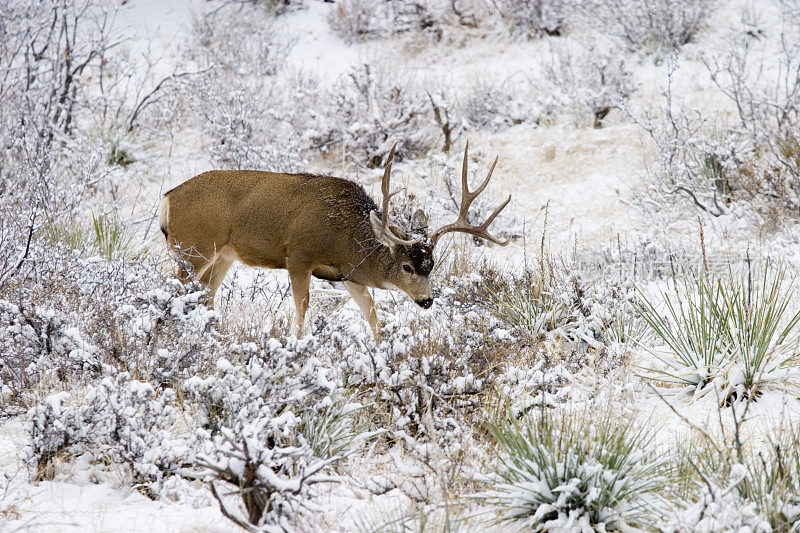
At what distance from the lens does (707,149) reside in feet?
31.9

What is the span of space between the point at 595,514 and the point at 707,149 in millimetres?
7795

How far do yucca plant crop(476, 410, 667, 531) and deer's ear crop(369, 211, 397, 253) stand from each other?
3.30 metres

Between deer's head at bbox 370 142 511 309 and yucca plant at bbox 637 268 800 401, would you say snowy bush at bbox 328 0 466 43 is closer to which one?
deer's head at bbox 370 142 511 309

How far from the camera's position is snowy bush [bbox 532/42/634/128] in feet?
40.8

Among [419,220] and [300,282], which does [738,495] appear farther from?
[419,220]

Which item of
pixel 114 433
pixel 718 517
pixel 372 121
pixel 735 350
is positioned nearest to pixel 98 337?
pixel 114 433

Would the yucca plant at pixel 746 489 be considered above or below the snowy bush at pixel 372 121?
above

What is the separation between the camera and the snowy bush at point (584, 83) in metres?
12.4

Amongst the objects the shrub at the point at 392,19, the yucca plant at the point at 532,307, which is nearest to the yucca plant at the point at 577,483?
the yucca plant at the point at 532,307

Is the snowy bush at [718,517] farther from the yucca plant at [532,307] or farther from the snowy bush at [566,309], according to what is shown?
the yucca plant at [532,307]

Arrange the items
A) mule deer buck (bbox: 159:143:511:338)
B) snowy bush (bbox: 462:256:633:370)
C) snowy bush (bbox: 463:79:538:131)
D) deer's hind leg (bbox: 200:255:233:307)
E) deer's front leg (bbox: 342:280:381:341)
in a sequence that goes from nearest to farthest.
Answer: snowy bush (bbox: 462:256:633:370), mule deer buck (bbox: 159:143:511:338), deer's front leg (bbox: 342:280:381:341), deer's hind leg (bbox: 200:255:233:307), snowy bush (bbox: 463:79:538:131)

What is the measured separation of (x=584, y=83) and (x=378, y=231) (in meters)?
8.09

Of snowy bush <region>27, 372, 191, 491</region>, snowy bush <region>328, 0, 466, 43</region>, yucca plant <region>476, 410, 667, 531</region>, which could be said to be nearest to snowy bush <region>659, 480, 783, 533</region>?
yucca plant <region>476, 410, 667, 531</region>

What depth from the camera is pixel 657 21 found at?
14633mm
